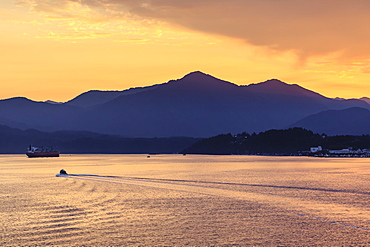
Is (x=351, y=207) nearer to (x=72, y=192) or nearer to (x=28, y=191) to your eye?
(x=72, y=192)

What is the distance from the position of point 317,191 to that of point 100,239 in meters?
57.0

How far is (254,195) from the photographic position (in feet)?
298

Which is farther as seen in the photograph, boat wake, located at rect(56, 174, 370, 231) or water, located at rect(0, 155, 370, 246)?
boat wake, located at rect(56, 174, 370, 231)

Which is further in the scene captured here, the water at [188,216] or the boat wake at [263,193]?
the boat wake at [263,193]

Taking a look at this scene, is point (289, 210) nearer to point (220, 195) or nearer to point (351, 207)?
point (351, 207)

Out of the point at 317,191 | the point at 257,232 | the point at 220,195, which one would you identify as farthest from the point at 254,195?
the point at 257,232

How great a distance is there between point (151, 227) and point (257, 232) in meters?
12.3

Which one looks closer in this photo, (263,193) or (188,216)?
(188,216)

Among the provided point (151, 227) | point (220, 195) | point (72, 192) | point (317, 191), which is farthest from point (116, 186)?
point (151, 227)

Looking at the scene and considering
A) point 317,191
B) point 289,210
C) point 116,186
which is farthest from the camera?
point 116,186

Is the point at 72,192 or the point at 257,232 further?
the point at 72,192

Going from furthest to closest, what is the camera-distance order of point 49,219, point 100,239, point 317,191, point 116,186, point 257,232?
point 116,186 < point 317,191 < point 49,219 < point 257,232 < point 100,239

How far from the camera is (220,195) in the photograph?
301 ft

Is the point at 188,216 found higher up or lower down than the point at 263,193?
lower down
